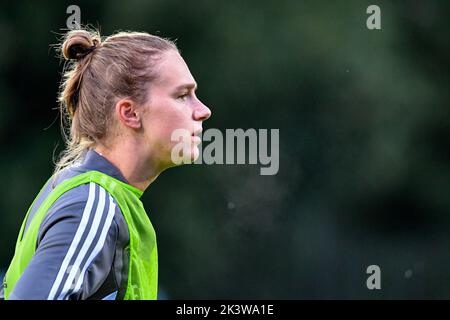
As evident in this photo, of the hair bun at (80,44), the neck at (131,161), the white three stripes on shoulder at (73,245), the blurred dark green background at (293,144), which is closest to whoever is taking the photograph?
the white three stripes on shoulder at (73,245)

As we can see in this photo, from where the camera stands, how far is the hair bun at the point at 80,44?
2.19m

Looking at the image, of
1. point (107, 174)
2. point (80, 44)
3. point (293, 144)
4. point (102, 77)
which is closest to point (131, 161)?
point (107, 174)

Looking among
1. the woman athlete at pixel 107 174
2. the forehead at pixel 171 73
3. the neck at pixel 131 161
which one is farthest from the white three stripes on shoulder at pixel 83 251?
the forehead at pixel 171 73

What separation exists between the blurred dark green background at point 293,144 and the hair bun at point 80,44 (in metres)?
5.30

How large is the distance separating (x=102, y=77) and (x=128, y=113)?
0.11 m

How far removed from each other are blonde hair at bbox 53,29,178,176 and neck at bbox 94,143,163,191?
0.16 feet

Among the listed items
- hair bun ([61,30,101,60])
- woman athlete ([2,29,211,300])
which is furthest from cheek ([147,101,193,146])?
hair bun ([61,30,101,60])

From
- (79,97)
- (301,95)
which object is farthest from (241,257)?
(79,97)

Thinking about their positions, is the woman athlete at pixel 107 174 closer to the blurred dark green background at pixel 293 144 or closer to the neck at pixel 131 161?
the neck at pixel 131 161

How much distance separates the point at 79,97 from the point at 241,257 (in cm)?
558

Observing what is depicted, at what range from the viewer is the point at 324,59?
7910mm

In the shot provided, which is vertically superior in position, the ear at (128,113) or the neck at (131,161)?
the ear at (128,113)

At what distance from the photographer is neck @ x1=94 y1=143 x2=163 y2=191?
2.08m

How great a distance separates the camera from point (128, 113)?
2.12 meters
